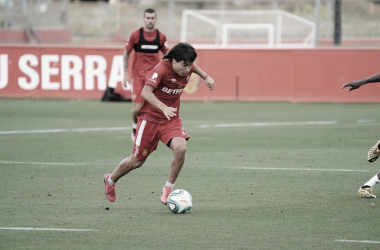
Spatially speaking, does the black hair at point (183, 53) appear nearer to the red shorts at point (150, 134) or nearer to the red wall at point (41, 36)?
the red shorts at point (150, 134)

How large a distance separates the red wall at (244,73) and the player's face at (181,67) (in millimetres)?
14834

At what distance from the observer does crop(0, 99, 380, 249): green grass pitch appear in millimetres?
6918

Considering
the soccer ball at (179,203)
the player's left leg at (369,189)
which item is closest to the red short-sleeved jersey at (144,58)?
the player's left leg at (369,189)

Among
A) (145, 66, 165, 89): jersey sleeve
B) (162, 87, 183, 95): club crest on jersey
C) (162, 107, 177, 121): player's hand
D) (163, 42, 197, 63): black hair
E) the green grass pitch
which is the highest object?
(163, 42, 197, 63): black hair

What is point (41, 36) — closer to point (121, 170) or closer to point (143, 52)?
point (143, 52)

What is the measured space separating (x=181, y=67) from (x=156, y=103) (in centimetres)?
48

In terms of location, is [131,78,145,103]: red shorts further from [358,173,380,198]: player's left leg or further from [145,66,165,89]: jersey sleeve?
[358,173,380,198]: player's left leg

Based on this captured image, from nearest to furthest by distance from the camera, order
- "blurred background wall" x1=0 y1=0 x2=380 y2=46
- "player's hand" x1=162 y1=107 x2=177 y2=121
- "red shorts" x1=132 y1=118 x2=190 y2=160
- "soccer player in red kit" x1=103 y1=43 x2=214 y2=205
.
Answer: "player's hand" x1=162 y1=107 x2=177 y2=121, "soccer player in red kit" x1=103 y1=43 x2=214 y2=205, "red shorts" x1=132 y1=118 x2=190 y2=160, "blurred background wall" x1=0 y1=0 x2=380 y2=46

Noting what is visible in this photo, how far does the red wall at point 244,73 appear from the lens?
882 inches

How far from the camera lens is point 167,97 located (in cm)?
848

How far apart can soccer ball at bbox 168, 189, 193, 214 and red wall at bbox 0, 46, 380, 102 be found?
15025 mm

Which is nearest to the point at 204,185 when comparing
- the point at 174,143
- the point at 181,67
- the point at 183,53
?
the point at 174,143

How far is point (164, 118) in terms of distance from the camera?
842 centimetres

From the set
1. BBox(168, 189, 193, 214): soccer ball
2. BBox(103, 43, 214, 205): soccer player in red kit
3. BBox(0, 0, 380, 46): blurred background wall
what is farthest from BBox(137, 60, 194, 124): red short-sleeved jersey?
BBox(0, 0, 380, 46): blurred background wall
